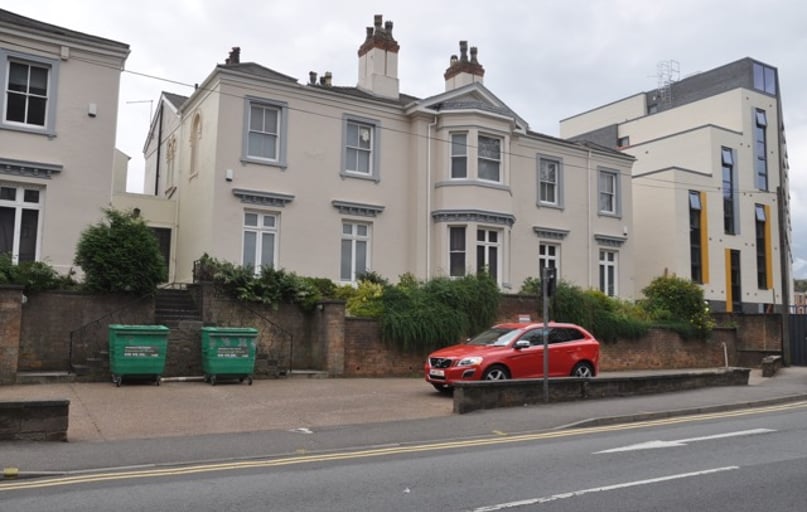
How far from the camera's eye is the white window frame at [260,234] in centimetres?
2153

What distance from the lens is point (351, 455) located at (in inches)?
362

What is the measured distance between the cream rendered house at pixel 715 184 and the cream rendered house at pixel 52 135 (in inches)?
1025

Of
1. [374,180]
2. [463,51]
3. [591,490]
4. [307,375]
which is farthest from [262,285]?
[463,51]

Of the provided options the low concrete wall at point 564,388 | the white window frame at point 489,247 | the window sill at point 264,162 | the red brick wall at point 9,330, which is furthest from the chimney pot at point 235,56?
the low concrete wall at point 564,388

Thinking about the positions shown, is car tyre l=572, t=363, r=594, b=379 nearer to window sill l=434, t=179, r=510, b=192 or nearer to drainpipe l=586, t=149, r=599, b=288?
window sill l=434, t=179, r=510, b=192

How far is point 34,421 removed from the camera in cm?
962

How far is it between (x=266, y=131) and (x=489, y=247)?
8661 mm

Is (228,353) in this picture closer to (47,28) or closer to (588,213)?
(47,28)

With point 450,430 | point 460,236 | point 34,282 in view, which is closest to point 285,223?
point 460,236

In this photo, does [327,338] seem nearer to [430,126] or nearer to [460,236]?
[460,236]

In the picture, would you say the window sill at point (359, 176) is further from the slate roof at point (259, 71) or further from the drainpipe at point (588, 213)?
the drainpipe at point (588, 213)

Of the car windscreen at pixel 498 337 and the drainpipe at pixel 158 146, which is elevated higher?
the drainpipe at pixel 158 146

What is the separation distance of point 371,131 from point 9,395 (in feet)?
48.1

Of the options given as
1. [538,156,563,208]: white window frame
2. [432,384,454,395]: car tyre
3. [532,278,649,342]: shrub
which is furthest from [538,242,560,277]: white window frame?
[432,384,454,395]: car tyre
